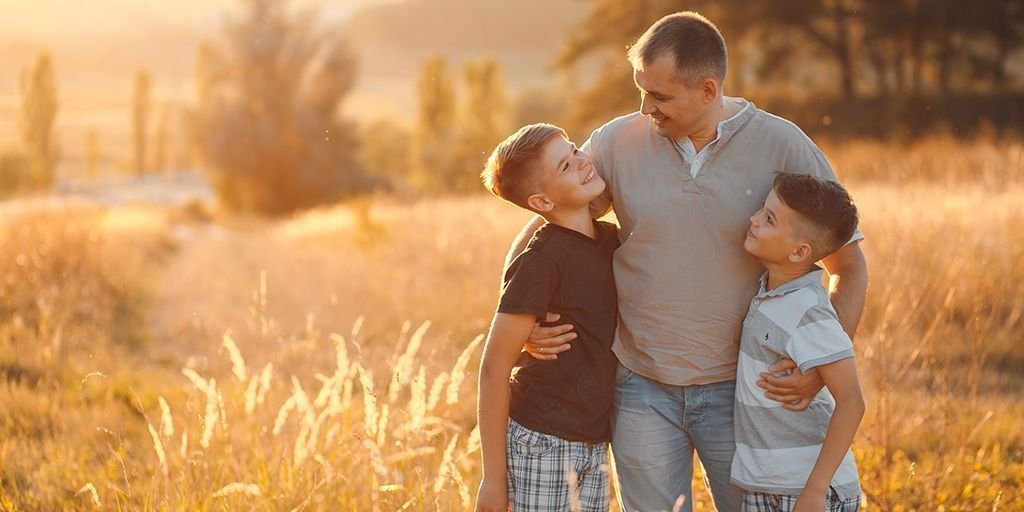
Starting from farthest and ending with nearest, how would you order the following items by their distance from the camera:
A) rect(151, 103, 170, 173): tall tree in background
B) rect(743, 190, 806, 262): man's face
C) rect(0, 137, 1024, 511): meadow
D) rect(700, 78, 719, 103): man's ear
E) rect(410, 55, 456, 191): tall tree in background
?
rect(151, 103, 170, 173): tall tree in background → rect(410, 55, 456, 191): tall tree in background → rect(0, 137, 1024, 511): meadow → rect(700, 78, 719, 103): man's ear → rect(743, 190, 806, 262): man's face

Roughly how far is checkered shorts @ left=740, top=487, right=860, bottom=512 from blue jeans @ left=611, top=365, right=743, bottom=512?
0.08m

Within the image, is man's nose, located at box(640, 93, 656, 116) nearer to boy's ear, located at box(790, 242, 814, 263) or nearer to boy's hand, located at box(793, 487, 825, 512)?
boy's ear, located at box(790, 242, 814, 263)

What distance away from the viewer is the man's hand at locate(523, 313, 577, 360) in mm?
2701

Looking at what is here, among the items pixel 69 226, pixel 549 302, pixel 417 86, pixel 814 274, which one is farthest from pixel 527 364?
pixel 417 86

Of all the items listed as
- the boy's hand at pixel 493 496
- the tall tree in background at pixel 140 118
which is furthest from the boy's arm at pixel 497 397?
the tall tree in background at pixel 140 118

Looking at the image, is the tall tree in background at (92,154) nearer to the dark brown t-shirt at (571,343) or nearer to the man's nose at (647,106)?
the dark brown t-shirt at (571,343)

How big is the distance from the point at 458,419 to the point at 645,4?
71.2ft

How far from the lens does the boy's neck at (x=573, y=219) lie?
2801 millimetres

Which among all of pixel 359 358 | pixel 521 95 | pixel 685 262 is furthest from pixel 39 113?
pixel 685 262

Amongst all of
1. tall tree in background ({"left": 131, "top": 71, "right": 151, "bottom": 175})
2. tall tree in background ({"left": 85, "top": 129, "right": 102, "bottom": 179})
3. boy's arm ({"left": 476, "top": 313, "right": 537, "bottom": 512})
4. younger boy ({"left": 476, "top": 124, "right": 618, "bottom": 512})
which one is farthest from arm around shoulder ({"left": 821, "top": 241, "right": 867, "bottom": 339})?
tall tree in background ({"left": 85, "top": 129, "right": 102, "bottom": 179})

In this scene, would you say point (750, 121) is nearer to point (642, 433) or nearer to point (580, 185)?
point (580, 185)

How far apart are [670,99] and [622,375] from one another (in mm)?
883

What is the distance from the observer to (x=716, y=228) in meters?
2.76

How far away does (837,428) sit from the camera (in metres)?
2.47
